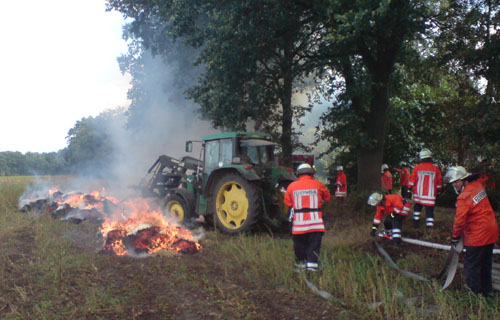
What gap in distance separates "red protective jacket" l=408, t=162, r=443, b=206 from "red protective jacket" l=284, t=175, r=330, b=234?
3519 millimetres

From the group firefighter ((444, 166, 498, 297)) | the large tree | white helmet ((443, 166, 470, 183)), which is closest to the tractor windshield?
the large tree

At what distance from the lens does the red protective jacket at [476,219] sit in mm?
4875

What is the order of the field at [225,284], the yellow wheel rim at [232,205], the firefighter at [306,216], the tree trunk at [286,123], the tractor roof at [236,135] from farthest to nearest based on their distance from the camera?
the tree trunk at [286,123] → the tractor roof at [236,135] → the yellow wheel rim at [232,205] → the firefighter at [306,216] → the field at [225,284]

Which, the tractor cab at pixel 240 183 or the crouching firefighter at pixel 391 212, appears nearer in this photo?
the crouching firefighter at pixel 391 212

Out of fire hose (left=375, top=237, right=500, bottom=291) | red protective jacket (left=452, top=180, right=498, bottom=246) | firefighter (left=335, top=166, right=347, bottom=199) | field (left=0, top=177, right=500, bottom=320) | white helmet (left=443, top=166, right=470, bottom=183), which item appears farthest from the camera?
firefighter (left=335, top=166, right=347, bottom=199)

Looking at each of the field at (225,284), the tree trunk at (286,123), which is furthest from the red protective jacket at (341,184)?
the field at (225,284)

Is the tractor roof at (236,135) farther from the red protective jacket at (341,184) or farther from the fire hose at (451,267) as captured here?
the red protective jacket at (341,184)

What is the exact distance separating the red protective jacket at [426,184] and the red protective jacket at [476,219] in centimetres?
399

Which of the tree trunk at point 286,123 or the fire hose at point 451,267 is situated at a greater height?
the tree trunk at point 286,123

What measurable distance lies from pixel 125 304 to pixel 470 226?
437 centimetres

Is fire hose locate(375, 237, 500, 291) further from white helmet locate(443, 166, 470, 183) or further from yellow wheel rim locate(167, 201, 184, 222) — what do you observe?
yellow wheel rim locate(167, 201, 184, 222)

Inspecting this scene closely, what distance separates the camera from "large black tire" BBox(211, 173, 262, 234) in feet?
28.9

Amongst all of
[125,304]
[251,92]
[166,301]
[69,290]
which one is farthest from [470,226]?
[251,92]

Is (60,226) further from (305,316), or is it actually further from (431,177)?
(431,177)
